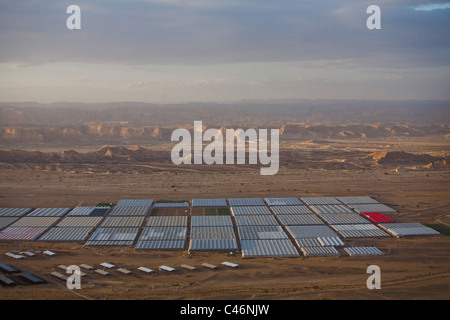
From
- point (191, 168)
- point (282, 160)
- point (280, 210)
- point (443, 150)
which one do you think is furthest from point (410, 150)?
point (280, 210)

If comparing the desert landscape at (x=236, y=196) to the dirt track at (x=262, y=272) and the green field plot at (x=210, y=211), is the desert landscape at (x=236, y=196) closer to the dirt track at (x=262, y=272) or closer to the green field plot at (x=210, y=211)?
the dirt track at (x=262, y=272)

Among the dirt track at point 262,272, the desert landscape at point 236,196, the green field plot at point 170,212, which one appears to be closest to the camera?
the dirt track at point 262,272

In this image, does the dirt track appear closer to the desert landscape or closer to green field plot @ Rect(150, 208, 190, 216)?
the desert landscape

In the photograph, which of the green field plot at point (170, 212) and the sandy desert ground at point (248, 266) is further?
the green field plot at point (170, 212)


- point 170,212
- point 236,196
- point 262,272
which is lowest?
point 262,272

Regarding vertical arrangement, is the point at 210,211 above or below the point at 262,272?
above

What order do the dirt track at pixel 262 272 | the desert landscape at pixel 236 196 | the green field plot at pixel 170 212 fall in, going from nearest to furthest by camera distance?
the dirt track at pixel 262 272, the desert landscape at pixel 236 196, the green field plot at pixel 170 212

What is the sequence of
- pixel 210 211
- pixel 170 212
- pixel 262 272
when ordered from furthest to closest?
pixel 210 211, pixel 170 212, pixel 262 272

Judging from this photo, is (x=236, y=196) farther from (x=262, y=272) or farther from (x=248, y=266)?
(x=262, y=272)

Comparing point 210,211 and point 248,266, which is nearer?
point 248,266

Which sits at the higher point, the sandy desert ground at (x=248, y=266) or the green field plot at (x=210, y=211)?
the green field plot at (x=210, y=211)

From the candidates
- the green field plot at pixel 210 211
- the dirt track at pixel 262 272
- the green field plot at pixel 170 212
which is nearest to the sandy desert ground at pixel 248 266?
the dirt track at pixel 262 272

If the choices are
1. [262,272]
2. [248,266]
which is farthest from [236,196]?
[262,272]
